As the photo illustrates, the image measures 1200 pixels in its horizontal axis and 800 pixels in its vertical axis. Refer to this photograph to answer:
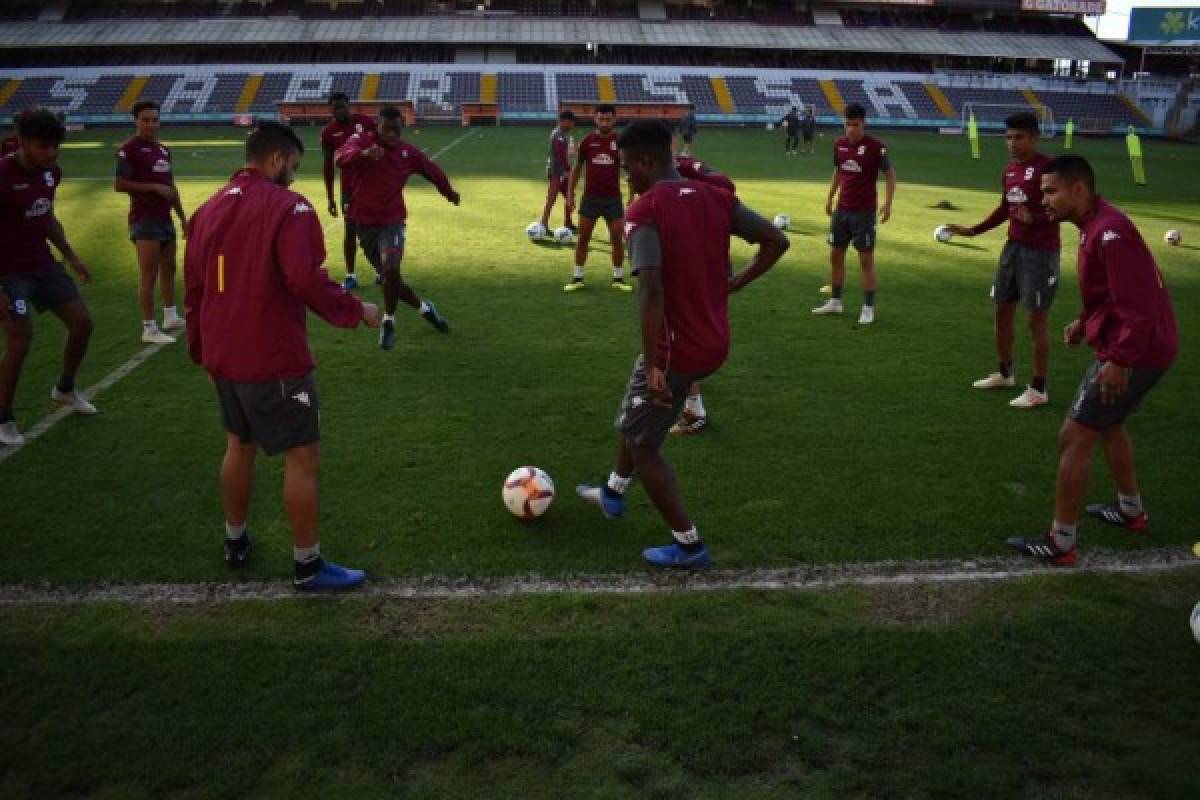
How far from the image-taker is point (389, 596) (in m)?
4.68

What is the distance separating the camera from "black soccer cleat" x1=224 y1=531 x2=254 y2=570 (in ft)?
16.3

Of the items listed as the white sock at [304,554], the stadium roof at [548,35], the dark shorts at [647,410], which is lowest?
the white sock at [304,554]

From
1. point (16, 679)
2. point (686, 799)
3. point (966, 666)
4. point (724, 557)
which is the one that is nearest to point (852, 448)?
point (724, 557)

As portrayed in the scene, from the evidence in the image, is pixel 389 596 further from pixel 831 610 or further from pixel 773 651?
pixel 831 610

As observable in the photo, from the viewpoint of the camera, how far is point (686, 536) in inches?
195

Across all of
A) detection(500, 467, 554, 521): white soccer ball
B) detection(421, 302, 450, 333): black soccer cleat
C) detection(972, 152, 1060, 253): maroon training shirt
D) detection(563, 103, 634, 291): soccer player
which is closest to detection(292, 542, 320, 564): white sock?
detection(500, 467, 554, 521): white soccer ball

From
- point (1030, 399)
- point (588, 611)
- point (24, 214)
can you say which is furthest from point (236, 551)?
point (1030, 399)

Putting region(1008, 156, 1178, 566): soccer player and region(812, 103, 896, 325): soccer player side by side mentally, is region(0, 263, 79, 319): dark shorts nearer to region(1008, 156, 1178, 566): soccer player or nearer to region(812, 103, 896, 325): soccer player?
region(1008, 156, 1178, 566): soccer player

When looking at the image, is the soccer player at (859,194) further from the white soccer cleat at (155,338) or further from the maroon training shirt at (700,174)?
the white soccer cleat at (155,338)

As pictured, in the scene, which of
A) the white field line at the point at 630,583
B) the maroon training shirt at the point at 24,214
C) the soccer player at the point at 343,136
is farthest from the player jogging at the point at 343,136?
the white field line at the point at 630,583

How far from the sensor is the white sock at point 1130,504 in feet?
17.9

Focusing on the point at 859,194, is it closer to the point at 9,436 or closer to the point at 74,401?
the point at 74,401

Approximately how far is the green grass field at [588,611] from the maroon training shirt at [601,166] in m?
2.97

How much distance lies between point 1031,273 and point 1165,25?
62.1 m
